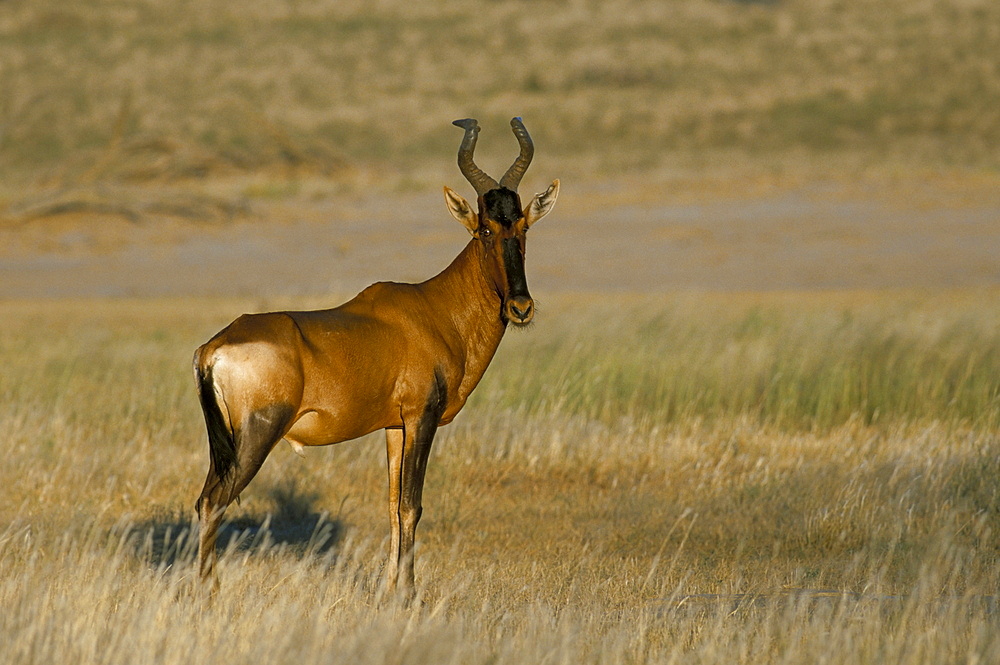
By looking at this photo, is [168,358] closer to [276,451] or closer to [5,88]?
[276,451]

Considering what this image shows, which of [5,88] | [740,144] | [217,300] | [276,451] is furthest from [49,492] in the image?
[5,88]

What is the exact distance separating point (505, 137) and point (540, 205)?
27810 millimetres

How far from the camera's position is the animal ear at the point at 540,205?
21.2 ft

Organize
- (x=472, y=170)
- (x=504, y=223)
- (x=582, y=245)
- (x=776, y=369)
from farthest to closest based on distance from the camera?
(x=582, y=245)
(x=776, y=369)
(x=472, y=170)
(x=504, y=223)

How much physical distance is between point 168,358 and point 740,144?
72.3ft

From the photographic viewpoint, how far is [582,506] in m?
9.22

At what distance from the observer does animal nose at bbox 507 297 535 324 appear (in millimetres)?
6098


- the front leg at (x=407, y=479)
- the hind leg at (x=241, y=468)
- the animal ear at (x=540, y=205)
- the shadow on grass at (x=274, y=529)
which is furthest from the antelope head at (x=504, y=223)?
the shadow on grass at (x=274, y=529)

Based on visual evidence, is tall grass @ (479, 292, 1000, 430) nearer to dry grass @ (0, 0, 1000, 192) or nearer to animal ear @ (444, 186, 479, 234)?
animal ear @ (444, 186, 479, 234)

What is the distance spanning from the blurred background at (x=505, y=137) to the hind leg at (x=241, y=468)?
12.2 m

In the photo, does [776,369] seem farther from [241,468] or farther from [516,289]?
[241,468]

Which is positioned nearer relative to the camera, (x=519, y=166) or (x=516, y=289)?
(x=516, y=289)

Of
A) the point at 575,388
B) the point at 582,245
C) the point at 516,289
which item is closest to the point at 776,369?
the point at 575,388

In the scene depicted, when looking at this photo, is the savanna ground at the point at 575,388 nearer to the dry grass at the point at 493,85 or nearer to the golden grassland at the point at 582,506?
the golden grassland at the point at 582,506
